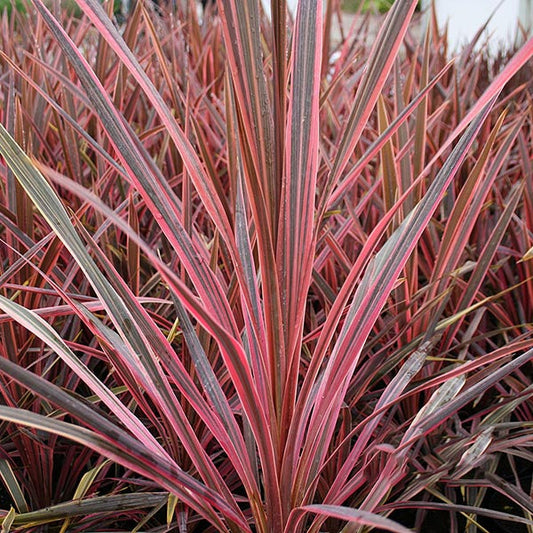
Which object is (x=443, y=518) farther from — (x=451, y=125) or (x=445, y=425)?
(x=451, y=125)

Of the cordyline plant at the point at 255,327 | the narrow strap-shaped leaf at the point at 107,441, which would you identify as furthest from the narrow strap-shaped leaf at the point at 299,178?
the narrow strap-shaped leaf at the point at 107,441

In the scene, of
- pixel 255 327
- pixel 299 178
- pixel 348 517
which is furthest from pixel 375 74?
pixel 348 517

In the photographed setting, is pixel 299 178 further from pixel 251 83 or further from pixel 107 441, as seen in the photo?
pixel 107 441

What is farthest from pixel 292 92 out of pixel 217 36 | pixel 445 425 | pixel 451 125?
pixel 217 36

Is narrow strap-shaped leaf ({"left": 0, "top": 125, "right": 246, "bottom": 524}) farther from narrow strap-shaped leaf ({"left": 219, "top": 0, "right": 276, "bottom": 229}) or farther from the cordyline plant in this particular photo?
narrow strap-shaped leaf ({"left": 219, "top": 0, "right": 276, "bottom": 229})

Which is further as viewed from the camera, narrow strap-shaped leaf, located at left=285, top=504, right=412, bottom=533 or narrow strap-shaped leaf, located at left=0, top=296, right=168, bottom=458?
narrow strap-shaped leaf, located at left=0, top=296, right=168, bottom=458

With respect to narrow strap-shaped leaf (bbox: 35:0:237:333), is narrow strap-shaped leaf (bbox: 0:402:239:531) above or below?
below

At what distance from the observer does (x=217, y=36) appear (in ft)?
5.77

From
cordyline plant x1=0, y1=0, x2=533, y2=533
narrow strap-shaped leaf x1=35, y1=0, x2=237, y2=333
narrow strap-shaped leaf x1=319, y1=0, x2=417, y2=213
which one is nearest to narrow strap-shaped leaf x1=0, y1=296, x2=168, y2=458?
cordyline plant x1=0, y1=0, x2=533, y2=533

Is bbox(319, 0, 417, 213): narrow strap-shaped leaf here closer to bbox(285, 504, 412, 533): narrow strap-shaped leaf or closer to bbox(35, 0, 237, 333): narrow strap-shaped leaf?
bbox(35, 0, 237, 333): narrow strap-shaped leaf

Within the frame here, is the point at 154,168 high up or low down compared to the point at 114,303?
up

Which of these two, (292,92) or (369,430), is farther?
(369,430)

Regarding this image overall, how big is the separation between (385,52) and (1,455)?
574 millimetres

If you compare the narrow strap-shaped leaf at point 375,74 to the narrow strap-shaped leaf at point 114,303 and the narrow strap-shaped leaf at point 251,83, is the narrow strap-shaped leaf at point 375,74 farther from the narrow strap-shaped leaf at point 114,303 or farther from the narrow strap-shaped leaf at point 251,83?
the narrow strap-shaped leaf at point 114,303
